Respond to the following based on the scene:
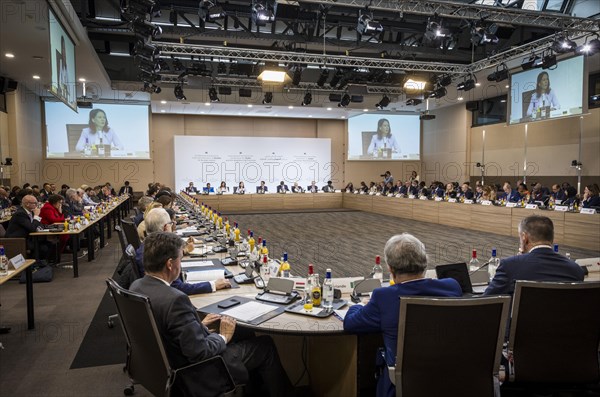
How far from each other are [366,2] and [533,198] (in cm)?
585

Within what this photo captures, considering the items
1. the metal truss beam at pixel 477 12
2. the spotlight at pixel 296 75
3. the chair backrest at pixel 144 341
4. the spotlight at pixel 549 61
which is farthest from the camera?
the spotlight at pixel 296 75

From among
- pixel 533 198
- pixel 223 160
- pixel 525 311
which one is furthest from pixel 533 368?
pixel 223 160

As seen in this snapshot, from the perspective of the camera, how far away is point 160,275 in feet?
6.47

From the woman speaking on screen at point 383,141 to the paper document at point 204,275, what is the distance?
1613cm

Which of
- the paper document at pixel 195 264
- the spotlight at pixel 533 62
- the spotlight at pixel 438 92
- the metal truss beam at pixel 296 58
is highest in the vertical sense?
the metal truss beam at pixel 296 58

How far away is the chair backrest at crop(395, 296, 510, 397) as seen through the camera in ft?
5.04

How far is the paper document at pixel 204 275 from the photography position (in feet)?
9.80

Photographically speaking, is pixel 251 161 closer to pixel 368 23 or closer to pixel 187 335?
pixel 368 23

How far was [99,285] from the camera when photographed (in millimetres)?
5340

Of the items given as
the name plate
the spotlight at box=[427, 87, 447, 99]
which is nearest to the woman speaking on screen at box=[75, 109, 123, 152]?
the spotlight at box=[427, 87, 447, 99]

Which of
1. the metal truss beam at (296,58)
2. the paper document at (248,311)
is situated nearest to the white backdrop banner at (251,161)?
the metal truss beam at (296,58)

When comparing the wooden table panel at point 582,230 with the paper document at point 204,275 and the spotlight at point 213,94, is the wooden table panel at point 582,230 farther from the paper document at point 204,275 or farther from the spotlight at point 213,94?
the spotlight at point 213,94

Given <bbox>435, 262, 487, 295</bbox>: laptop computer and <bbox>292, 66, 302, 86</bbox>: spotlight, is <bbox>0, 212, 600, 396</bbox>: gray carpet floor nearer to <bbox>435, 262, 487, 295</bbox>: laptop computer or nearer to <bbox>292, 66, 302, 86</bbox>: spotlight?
<bbox>435, 262, 487, 295</bbox>: laptop computer

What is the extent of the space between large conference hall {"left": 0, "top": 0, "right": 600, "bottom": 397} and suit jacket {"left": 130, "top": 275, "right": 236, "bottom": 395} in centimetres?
1
